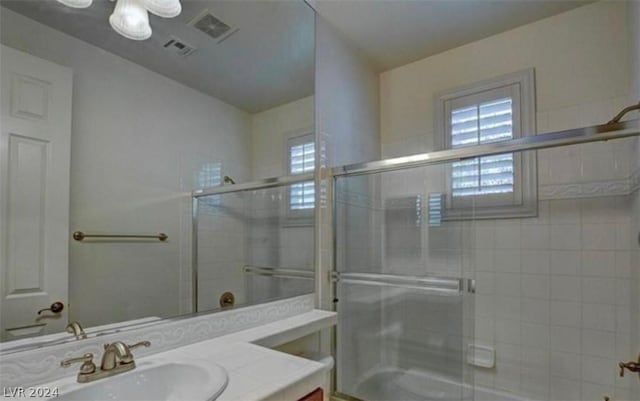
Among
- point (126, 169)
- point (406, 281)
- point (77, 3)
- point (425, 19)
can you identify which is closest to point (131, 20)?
point (77, 3)

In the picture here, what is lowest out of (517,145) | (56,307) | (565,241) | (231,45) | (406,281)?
(406,281)

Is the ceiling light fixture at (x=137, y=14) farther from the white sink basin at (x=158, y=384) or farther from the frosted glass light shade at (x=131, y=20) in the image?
the white sink basin at (x=158, y=384)

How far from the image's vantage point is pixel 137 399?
1.01 meters

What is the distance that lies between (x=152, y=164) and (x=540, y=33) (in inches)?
92.7

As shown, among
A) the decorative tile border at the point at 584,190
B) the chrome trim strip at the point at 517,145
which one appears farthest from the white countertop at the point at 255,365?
the decorative tile border at the point at 584,190

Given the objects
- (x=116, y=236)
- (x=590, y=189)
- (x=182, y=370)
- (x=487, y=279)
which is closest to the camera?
(x=182, y=370)

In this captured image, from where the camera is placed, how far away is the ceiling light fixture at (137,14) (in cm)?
121

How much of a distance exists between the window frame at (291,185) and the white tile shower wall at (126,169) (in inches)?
20.7

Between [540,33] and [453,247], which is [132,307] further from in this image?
[540,33]

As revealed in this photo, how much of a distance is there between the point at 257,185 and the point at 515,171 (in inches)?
61.9

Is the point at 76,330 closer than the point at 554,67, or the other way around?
the point at 76,330

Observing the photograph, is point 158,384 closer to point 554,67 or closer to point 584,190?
point 584,190

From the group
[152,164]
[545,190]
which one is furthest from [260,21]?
[545,190]

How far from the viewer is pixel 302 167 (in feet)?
6.76
